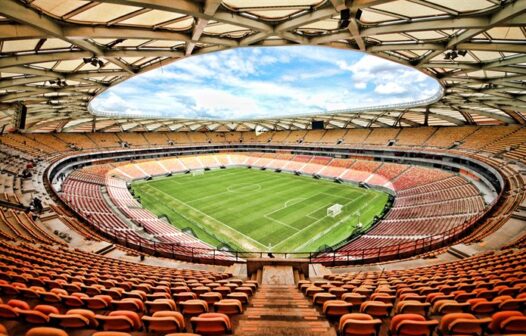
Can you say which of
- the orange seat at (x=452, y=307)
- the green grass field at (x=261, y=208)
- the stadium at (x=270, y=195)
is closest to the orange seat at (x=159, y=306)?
the stadium at (x=270, y=195)

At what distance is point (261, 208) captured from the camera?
32.2 m

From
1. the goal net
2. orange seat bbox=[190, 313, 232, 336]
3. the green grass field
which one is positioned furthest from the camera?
the goal net

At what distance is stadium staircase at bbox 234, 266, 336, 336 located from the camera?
4.14 metres

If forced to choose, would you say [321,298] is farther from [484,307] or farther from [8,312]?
[8,312]

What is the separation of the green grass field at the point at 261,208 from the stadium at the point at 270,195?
1.08 ft

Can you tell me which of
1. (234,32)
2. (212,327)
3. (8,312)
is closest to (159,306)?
(212,327)

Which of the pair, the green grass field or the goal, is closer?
the green grass field

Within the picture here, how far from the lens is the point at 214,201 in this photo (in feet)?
115

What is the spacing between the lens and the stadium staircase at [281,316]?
4139mm

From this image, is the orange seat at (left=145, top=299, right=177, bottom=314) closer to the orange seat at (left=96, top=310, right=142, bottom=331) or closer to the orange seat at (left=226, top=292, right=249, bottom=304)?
the orange seat at (left=96, top=310, right=142, bottom=331)

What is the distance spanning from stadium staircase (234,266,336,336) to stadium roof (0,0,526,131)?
7531 millimetres

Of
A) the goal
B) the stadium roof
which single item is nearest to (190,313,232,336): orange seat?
the stadium roof

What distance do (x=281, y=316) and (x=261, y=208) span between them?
27.1 metres

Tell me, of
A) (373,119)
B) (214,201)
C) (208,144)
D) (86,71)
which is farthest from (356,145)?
(86,71)
